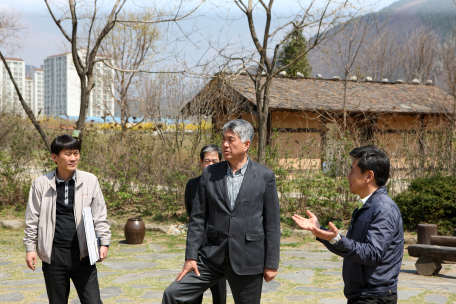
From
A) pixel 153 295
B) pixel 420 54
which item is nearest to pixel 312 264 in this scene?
pixel 153 295

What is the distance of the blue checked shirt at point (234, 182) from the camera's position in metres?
3.10

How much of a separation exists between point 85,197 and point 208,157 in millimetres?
1404

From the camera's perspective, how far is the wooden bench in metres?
6.00

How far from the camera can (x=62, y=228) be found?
3.33 m

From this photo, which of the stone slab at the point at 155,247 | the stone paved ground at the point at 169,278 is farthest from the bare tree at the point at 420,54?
the stone slab at the point at 155,247

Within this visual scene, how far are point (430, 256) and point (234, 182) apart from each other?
169 inches

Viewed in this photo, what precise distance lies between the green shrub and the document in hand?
6.93 meters

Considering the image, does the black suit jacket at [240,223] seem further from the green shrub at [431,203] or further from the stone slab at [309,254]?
the green shrub at [431,203]

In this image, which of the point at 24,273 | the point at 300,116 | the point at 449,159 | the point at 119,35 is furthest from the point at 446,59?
the point at 24,273

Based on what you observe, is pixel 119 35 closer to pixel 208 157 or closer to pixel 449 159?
pixel 449 159

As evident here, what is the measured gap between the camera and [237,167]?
3.21 meters

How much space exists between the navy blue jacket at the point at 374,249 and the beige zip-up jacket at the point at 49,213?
1.84 m

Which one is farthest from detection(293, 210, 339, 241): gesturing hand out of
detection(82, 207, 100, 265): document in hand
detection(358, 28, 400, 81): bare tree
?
detection(358, 28, 400, 81): bare tree

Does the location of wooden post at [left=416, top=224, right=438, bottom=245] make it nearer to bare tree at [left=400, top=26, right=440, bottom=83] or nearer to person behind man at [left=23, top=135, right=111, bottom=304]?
person behind man at [left=23, top=135, right=111, bottom=304]
